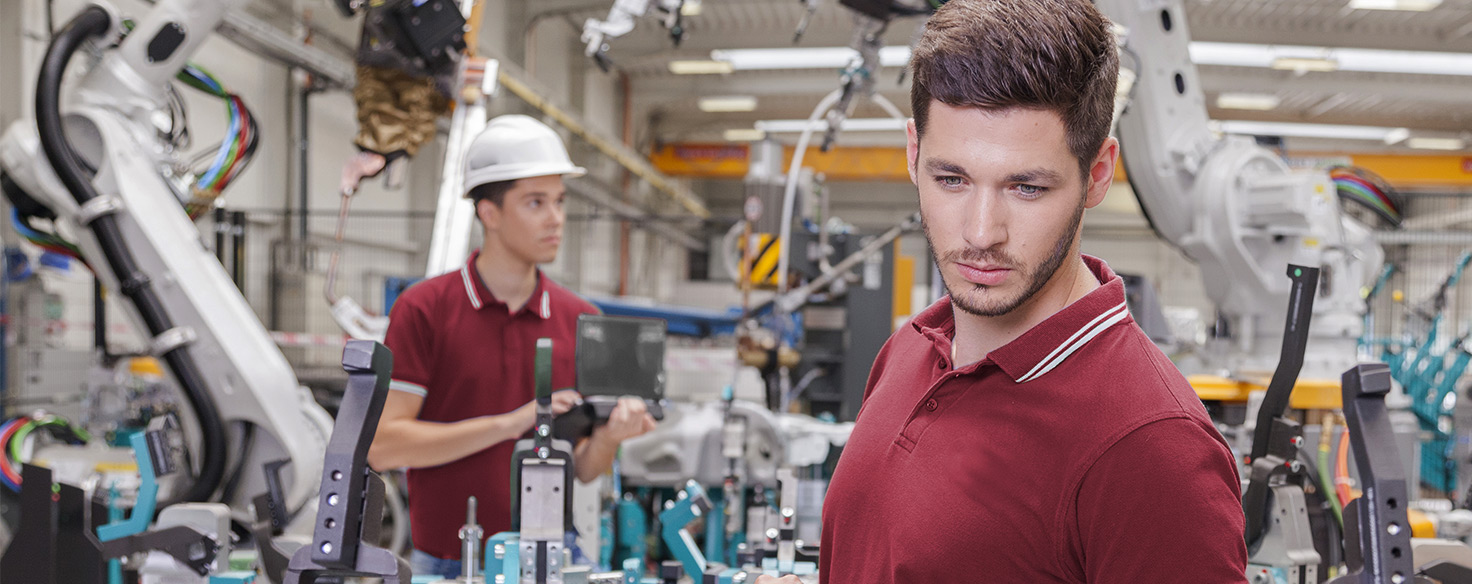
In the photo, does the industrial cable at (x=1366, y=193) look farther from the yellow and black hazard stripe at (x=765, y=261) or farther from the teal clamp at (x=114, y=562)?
the teal clamp at (x=114, y=562)

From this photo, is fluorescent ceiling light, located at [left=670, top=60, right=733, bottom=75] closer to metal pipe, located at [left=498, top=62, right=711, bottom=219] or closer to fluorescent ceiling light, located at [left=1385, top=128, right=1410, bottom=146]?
metal pipe, located at [left=498, top=62, right=711, bottom=219]

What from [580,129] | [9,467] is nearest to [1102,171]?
[9,467]

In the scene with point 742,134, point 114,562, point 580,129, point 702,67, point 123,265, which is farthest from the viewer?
point 742,134

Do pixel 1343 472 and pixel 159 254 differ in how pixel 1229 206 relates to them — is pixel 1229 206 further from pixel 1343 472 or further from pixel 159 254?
pixel 159 254

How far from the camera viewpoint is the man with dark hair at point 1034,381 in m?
0.79

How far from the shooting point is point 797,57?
11.9 m

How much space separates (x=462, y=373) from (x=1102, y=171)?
162 centimetres

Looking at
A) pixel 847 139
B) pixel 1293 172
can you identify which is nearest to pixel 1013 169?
pixel 1293 172

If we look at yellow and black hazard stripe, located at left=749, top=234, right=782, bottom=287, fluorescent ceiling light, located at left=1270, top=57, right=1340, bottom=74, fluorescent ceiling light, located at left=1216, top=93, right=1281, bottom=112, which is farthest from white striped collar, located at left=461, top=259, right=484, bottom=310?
fluorescent ceiling light, located at left=1216, top=93, right=1281, bottom=112

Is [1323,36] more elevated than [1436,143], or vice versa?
[1323,36]

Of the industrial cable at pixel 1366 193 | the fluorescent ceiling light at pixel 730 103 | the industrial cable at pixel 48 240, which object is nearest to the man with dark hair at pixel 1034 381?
the industrial cable at pixel 48 240

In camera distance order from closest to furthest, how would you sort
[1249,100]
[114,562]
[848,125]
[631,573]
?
[631,573] < [114,562] < [1249,100] < [848,125]

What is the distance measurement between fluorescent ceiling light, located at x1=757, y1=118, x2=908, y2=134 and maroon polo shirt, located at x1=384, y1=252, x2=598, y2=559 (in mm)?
12171

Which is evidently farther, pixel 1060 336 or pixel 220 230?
pixel 220 230
